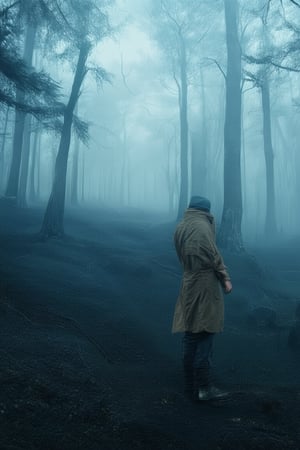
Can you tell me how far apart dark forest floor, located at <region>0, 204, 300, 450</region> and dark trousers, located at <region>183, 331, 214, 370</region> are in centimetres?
43

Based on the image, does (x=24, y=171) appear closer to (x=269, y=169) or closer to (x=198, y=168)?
(x=198, y=168)

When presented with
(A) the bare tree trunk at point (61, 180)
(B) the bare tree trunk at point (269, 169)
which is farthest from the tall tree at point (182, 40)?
(A) the bare tree trunk at point (61, 180)

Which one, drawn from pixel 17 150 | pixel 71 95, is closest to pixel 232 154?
pixel 71 95

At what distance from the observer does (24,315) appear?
5727mm

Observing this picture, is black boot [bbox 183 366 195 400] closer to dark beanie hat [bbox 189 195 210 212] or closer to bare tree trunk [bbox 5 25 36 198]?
dark beanie hat [bbox 189 195 210 212]

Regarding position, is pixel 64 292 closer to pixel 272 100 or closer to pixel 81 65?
pixel 81 65

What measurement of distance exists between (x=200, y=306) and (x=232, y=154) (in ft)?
29.7

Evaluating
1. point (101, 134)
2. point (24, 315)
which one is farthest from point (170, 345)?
point (101, 134)

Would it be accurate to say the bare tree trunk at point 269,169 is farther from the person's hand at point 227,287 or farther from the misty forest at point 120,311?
the person's hand at point 227,287

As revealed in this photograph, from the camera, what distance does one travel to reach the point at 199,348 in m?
4.07

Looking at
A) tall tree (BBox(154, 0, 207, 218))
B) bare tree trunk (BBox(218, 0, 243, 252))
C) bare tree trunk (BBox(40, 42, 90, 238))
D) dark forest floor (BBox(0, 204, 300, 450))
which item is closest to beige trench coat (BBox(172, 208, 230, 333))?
dark forest floor (BBox(0, 204, 300, 450))

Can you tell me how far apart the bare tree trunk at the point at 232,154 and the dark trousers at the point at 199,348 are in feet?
25.2

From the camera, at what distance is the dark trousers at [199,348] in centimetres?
407

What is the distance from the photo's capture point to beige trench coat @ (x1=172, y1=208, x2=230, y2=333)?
4012 mm
